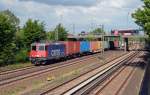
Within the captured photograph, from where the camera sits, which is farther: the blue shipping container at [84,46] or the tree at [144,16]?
the blue shipping container at [84,46]

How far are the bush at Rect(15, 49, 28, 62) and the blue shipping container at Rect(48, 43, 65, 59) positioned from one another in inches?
185

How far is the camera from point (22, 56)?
192 feet

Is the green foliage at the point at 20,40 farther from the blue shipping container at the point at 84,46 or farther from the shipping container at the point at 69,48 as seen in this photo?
the blue shipping container at the point at 84,46

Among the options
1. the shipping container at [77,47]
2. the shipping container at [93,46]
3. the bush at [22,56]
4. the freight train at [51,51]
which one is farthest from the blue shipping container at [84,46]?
the bush at [22,56]

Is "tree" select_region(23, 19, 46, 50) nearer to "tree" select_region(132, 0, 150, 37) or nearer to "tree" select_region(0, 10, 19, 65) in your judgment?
"tree" select_region(0, 10, 19, 65)

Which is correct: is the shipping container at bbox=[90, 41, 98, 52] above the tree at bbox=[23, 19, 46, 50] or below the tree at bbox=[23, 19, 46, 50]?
below

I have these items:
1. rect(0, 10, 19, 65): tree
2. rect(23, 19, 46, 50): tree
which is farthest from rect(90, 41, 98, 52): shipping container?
rect(0, 10, 19, 65): tree

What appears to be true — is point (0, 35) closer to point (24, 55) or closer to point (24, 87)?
point (24, 55)

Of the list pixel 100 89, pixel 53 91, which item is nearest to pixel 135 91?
pixel 100 89

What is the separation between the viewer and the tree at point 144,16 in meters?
48.8

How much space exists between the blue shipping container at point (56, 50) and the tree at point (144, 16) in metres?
12.0

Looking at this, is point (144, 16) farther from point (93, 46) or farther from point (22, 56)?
point (93, 46)

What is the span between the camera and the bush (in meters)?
56.8

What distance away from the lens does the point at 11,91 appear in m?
26.5
